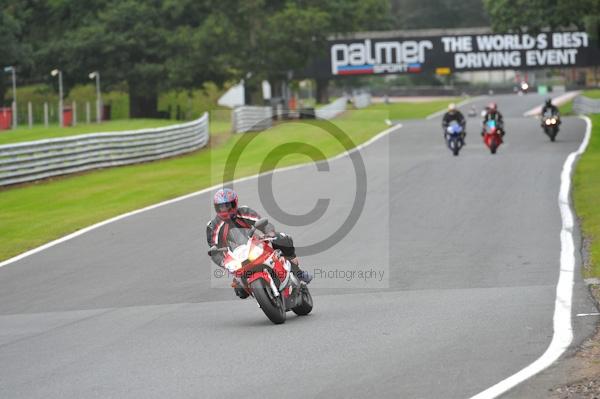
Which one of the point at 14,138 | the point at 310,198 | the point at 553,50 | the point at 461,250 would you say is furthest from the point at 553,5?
the point at 461,250

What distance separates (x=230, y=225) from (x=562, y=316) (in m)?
3.36

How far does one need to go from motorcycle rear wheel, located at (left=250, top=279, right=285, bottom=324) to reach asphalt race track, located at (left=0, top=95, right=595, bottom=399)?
16 cm

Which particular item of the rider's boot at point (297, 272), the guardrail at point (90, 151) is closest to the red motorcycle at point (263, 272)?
the rider's boot at point (297, 272)

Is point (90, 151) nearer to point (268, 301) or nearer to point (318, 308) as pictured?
point (318, 308)

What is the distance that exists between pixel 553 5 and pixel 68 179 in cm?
2871

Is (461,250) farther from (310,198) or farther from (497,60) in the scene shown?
(497,60)

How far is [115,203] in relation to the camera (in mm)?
24922

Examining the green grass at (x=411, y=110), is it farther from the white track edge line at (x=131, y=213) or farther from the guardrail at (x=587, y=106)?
the white track edge line at (x=131, y=213)

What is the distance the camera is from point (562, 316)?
11.0m

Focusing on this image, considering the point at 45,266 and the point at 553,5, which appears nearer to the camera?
the point at 45,266

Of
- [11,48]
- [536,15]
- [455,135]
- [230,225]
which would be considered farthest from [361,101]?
[230,225]

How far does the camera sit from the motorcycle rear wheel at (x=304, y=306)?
11.9 m

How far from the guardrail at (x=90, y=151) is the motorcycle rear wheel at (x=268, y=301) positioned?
59.8 ft

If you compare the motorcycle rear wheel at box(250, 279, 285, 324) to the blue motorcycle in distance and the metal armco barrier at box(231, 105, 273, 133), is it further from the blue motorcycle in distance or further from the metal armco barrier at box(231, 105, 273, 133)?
the metal armco barrier at box(231, 105, 273, 133)
